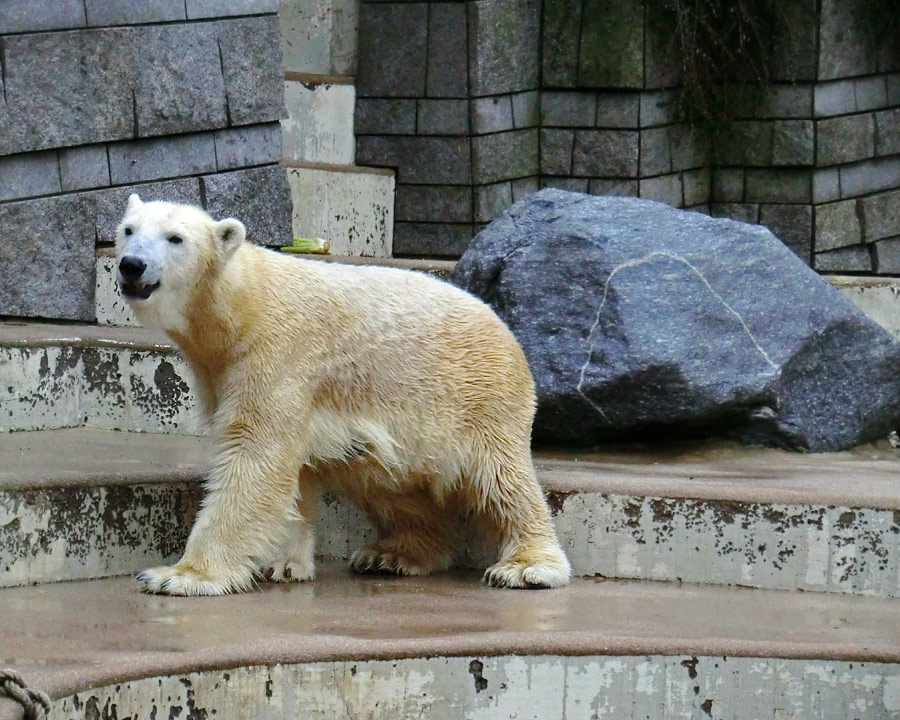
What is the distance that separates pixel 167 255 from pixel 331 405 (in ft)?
1.98

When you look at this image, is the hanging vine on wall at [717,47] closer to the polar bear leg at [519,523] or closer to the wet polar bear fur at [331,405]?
the wet polar bear fur at [331,405]

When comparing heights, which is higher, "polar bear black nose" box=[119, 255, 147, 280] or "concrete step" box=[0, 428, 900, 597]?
"polar bear black nose" box=[119, 255, 147, 280]

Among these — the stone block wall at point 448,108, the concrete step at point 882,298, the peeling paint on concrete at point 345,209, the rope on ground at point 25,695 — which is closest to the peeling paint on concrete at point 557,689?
the rope on ground at point 25,695

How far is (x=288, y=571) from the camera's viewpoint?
4023 mm

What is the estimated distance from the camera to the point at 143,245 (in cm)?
367

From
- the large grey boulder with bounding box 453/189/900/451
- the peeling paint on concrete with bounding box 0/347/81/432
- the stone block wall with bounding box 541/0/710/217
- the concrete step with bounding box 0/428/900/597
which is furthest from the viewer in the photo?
the stone block wall with bounding box 541/0/710/217

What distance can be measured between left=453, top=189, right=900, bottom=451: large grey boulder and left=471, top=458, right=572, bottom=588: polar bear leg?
3.00 ft

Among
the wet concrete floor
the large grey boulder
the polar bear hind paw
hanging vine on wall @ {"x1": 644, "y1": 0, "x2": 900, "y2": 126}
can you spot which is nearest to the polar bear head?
the wet concrete floor

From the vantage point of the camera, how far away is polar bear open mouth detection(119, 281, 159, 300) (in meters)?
3.66

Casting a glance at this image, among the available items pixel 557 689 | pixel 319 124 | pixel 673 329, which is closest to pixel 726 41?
pixel 319 124

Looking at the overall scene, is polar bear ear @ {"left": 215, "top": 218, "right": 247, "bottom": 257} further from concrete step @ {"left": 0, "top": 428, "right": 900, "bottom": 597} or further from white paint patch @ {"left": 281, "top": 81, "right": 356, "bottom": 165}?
white paint patch @ {"left": 281, "top": 81, "right": 356, "bottom": 165}

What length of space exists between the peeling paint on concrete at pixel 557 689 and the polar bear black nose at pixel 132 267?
1.09 metres

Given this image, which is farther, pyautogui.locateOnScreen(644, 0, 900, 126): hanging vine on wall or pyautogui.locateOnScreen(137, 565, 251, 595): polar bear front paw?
pyautogui.locateOnScreen(644, 0, 900, 126): hanging vine on wall

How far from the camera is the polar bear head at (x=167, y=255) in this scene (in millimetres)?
3656
